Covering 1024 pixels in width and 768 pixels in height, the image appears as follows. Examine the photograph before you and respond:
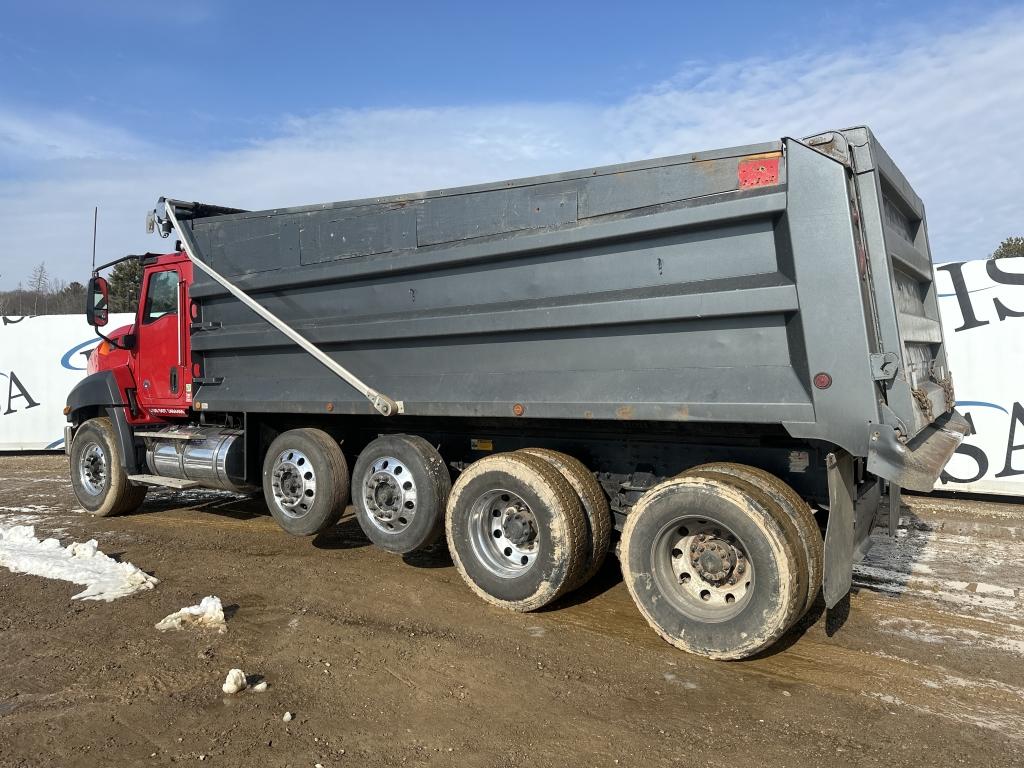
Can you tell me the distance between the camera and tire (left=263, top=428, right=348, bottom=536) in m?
6.00

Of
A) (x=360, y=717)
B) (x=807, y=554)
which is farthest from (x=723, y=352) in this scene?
(x=360, y=717)

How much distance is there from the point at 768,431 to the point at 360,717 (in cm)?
273

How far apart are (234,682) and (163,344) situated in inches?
183

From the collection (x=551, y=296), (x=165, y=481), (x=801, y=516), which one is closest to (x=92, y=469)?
(x=165, y=481)

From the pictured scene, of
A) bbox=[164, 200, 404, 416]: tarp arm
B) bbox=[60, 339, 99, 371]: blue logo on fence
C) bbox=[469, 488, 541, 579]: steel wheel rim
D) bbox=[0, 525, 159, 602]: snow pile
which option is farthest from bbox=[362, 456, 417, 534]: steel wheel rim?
bbox=[60, 339, 99, 371]: blue logo on fence

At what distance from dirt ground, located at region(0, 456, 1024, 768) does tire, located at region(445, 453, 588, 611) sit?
23cm

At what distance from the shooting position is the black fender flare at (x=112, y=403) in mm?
7641

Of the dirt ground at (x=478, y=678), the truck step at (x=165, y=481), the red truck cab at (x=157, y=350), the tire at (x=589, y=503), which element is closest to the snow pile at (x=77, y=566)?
the dirt ground at (x=478, y=678)

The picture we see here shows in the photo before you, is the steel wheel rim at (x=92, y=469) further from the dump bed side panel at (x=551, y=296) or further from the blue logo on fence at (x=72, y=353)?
the blue logo on fence at (x=72, y=353)

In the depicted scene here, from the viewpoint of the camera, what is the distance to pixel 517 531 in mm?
4875

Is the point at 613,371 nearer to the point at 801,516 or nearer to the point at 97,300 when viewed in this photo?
the point at 801,516

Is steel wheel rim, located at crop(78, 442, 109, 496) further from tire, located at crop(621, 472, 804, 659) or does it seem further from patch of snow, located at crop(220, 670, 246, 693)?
tire, located at crop(621, 472, 804, 659)

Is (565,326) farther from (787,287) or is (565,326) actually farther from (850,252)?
(850,252)

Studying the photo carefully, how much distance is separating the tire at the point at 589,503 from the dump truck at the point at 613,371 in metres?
0.02
